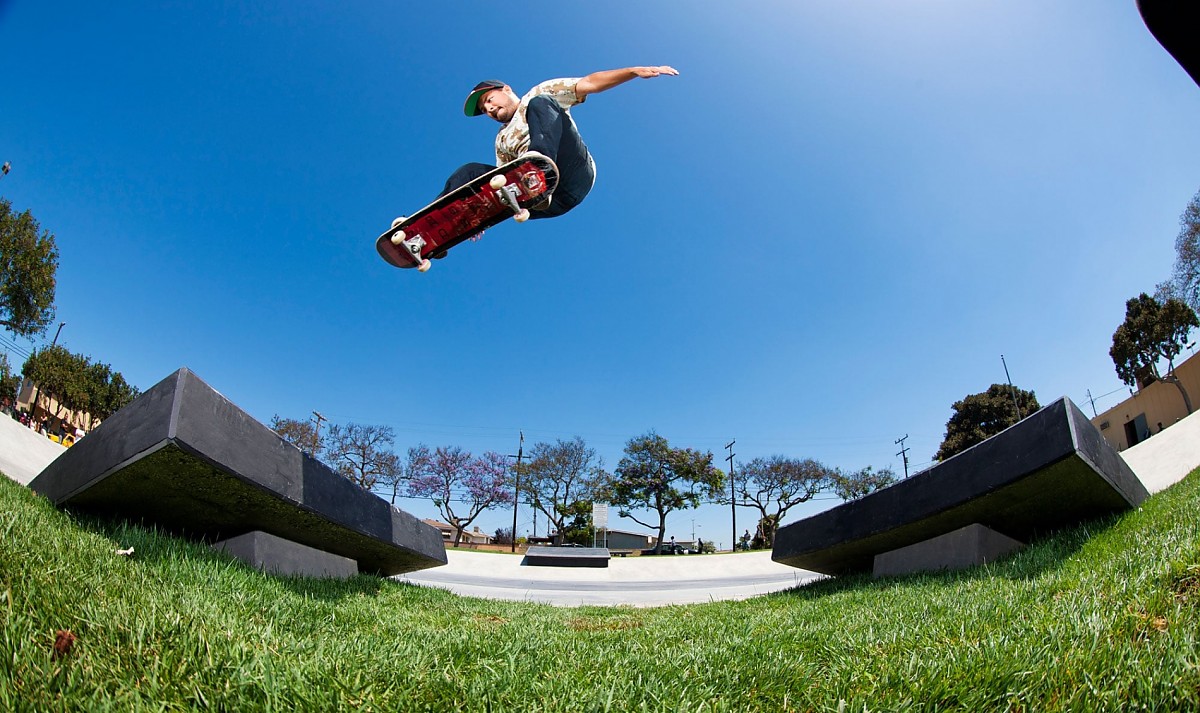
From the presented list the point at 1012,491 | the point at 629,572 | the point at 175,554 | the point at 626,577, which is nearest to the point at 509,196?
the point at 175,554

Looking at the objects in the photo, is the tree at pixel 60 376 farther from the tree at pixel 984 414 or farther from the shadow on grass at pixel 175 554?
the tree at pixel 984 414

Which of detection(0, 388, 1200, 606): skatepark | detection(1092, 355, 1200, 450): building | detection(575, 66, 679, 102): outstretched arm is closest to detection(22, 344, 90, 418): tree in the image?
detection(0, 388, 1200, 606): skatepark

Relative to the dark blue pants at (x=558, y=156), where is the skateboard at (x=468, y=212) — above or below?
below

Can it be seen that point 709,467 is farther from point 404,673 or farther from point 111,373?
point 111,373

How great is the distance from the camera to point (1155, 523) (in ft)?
10.7

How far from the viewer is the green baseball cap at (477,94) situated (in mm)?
5281

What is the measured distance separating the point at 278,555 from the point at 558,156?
4.11 meters

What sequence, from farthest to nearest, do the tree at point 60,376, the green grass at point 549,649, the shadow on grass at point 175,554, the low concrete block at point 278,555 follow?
the tree at point 60,376 → the low concrete block at point 278,555 → the shadow on grass at point 175,554 → the green grass at point 549,649

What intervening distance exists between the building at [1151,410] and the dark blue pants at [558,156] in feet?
92.1

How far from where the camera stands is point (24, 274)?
802 inches

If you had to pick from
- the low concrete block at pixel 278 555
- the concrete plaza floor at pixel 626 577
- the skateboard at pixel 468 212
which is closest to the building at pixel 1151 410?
the concrete plaza floor at pixel 626 577

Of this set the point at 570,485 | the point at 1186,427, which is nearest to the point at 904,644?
the point at 1186,427

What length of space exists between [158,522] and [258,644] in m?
2.60

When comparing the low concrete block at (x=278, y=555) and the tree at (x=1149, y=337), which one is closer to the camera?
the low concrete block at (x=278, y=555)
